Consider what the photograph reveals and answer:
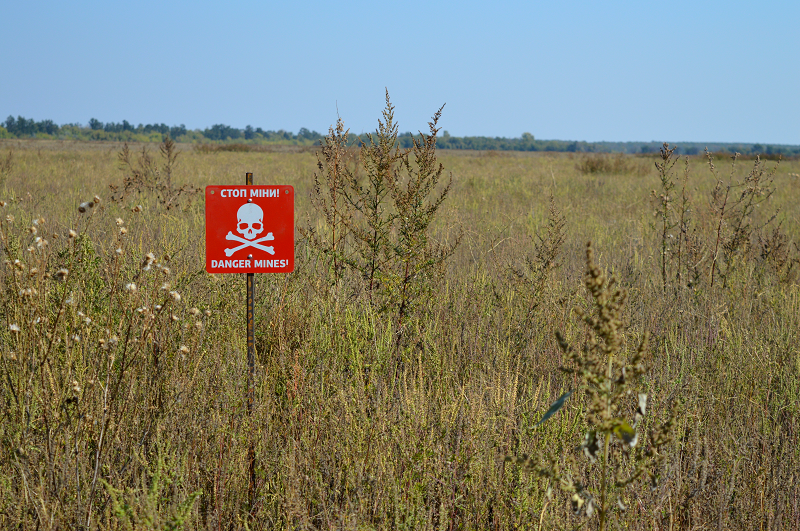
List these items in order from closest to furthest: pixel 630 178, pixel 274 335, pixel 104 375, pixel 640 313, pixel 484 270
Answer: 1. pixel 104 375
2. pixel 274 335
3. pixel 640 313
4. pixel 484 270
5. pixel 630 178

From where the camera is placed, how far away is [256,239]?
2670mm

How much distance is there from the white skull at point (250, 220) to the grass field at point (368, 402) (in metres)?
0.38

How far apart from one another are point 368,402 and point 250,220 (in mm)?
1016

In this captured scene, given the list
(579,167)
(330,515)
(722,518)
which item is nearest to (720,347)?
(722,518)

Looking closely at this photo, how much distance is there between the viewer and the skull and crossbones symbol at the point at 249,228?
104 inches

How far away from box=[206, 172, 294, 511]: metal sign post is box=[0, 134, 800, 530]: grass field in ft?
0.82

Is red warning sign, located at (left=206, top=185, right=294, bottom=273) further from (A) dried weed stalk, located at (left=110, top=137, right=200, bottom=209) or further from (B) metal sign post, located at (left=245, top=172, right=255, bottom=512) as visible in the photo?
(A) dried weed stalk, located at (left=110, top=137, right=200, bottom=209)

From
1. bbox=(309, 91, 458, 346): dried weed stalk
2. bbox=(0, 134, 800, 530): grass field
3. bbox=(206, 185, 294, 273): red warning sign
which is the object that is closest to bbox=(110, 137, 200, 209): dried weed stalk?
bbox=(0, 134, 800, 530): grass field

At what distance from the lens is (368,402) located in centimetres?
278

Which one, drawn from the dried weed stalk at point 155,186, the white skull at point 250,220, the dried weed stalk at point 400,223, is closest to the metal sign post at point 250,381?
the white skull at point 250,220

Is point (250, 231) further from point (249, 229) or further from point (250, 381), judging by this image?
point (250, 381)

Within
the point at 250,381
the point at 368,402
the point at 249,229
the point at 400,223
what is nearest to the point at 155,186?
the point at 400,223

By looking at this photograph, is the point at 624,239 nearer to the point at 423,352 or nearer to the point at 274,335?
the point at 423,352

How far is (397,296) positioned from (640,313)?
1.76m
